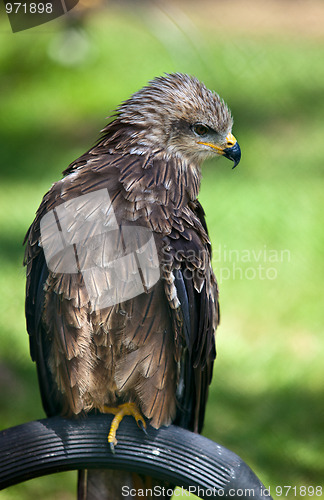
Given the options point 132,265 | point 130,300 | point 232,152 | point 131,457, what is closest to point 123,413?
point 131,457

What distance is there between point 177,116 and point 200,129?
4.1 inches

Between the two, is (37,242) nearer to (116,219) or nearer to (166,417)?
(116,219)

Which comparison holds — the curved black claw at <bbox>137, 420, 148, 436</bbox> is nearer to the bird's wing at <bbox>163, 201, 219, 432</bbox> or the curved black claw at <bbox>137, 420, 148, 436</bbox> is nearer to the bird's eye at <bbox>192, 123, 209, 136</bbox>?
the bird's wing at <bbox>163, 201, 219, 432</bbox>

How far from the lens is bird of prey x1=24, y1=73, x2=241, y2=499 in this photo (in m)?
2.03

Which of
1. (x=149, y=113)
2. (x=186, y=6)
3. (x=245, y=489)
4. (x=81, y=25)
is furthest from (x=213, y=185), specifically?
(x=245, y=489)

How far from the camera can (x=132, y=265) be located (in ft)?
6.64

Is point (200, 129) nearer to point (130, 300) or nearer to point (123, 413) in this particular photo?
point (130, 300)

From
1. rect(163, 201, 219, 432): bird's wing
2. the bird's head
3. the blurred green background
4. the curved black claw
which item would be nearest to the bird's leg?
the curved black claw

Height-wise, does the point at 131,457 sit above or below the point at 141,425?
below

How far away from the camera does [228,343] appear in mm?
4176

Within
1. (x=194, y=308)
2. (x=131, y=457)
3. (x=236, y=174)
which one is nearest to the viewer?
(x=131, y=457)

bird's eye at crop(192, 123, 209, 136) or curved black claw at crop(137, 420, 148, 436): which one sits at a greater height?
bird's eye at crop(192, 123, 209, 136)

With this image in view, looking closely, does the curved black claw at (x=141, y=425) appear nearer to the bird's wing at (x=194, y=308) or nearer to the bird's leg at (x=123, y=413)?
the bird's leg at (x=123, y=413)

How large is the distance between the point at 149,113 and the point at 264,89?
4.34 metres
